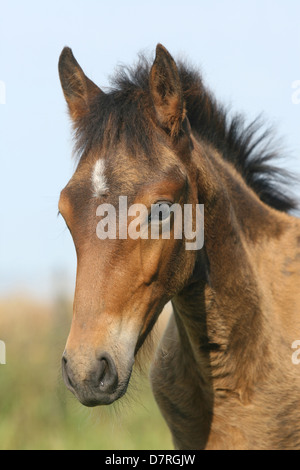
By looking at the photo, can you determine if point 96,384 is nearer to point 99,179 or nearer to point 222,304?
point 99,179

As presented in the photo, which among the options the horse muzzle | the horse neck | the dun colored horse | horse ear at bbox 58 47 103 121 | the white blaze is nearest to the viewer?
the horse muzzle

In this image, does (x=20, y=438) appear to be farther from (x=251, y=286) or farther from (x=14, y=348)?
(x=251, y=286)

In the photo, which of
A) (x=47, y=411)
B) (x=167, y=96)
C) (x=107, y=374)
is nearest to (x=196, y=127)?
(x=167, y=96)

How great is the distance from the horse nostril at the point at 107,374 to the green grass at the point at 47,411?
4.48 metres

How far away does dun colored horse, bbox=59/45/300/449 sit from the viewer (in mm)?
3584

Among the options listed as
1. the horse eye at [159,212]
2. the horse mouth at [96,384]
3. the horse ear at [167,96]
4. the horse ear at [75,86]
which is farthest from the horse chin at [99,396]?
the horse ear at [75,86]

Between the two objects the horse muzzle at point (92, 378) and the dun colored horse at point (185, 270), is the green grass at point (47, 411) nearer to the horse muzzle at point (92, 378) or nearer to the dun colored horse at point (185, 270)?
the dun colored horse at point (185, 270)

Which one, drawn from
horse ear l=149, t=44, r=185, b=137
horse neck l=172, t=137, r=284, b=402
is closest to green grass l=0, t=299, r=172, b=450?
horse neck l=172, t=137, r=284, b=402

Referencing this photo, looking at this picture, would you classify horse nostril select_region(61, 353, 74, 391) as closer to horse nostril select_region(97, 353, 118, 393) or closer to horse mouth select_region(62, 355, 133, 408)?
horse mouth select_region(62, 355, 133, 408)

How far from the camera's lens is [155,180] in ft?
12.6

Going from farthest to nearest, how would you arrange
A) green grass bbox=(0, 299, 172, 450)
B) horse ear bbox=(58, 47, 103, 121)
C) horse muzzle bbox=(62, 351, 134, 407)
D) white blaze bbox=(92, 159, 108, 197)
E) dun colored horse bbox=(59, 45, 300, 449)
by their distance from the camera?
green grass bbox=(0, 299, 172, 450)
horse ear bbox=(58, 47, 103, 121)
white blaze bbox=(92, 159, 108, 197)
dun colored horse bbox=(59, 45, 300, 449)
horse muzzle bbox=(62, 351, 134, 407)

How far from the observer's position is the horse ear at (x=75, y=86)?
4.58m
